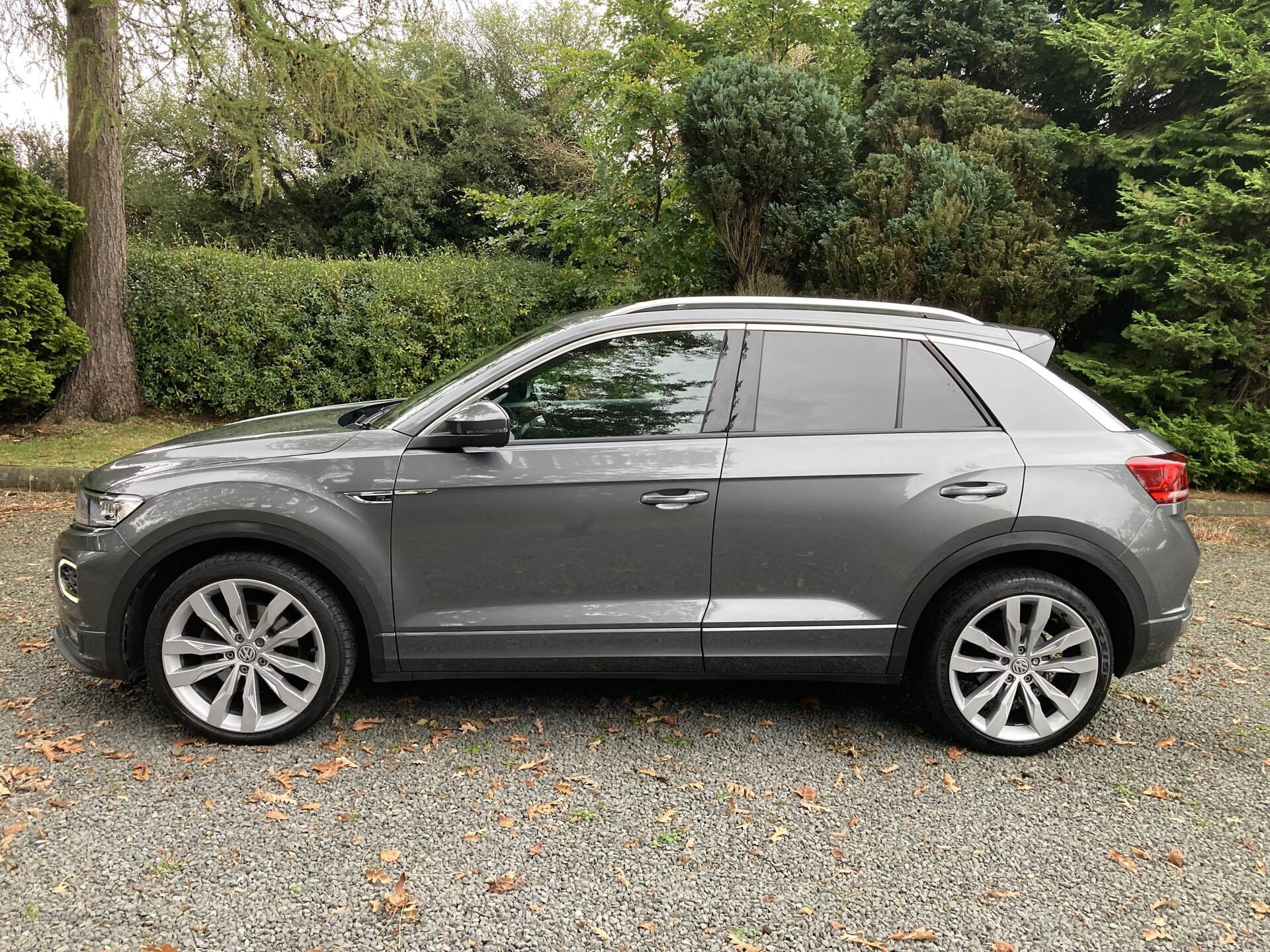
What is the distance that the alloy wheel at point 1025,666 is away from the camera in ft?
11.7

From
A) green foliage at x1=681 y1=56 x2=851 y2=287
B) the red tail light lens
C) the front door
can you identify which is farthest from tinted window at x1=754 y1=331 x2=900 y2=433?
green foliage at x1=681 y1=56 x2=851 y2=287

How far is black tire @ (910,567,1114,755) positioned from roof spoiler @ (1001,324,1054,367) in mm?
868

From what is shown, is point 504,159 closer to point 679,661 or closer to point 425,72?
point 425,72

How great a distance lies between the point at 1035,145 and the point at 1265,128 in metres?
1.96

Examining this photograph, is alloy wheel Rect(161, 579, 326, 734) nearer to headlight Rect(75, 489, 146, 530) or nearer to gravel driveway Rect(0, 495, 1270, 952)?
gravel driveway Rect(0, 495, 1270, 952)

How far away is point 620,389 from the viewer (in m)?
3.61

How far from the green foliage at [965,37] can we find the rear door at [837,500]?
8.80 metres

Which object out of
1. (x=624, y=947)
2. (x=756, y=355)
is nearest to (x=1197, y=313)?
(x=756, y=355)

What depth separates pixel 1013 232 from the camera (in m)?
8.55

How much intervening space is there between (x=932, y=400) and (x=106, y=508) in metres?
3.25

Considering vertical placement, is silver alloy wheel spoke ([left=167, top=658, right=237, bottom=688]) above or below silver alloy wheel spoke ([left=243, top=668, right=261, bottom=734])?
above

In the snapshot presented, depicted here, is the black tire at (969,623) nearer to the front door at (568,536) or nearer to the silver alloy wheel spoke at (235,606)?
the front door at (568,536)

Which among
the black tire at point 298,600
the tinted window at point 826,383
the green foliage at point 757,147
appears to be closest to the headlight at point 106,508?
the black tire at point 298,600

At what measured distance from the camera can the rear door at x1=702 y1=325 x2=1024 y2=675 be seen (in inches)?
137
